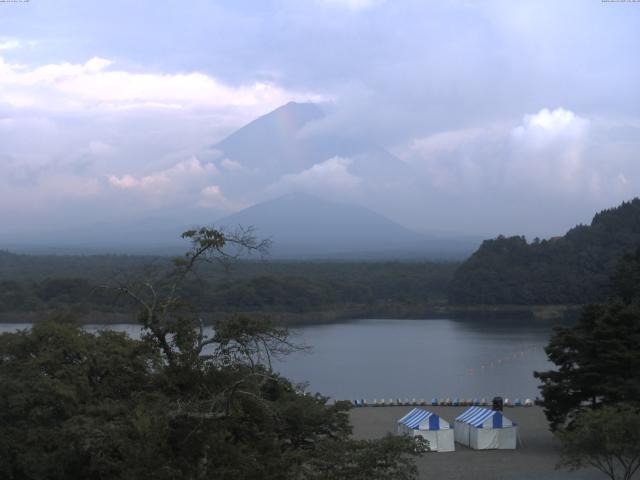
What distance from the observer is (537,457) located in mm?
10664

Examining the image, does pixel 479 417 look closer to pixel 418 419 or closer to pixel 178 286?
pixel 418 419

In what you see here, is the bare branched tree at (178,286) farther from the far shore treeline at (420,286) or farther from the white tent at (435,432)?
the far shore treeline at (420,286)

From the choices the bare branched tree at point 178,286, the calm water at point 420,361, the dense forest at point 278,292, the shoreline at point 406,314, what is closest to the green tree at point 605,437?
the bare branched tree at point 178,286

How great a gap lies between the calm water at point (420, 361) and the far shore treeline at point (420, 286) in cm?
467

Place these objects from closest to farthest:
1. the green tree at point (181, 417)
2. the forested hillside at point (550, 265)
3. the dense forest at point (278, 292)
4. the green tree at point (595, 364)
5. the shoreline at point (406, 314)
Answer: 1. the green tree at point (181, 417)
2. the green tree at point (595, 364)
3. the shoreline at point (406, 314)
4. the dense forest at point (278, 292)
5. the forested hillside at point (550, 265)

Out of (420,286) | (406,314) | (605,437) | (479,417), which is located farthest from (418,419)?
(420,286)

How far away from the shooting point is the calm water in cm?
1950

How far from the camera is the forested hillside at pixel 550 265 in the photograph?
44.4 m

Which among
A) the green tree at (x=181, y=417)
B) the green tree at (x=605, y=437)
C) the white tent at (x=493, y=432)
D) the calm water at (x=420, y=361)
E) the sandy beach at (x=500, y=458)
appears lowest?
the calm water at (x=420, y=361)

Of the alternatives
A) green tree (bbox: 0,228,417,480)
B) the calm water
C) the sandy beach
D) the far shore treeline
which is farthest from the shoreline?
green tree (bbox: 0,228,417,480)

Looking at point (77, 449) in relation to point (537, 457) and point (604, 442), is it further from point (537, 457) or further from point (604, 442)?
point (537, 457)

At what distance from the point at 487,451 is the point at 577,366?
5.86 feet

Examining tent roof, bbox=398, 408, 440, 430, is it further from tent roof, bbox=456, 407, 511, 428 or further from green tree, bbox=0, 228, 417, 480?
green tree, bbox=0, 228, 417, 480

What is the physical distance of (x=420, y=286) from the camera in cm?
4938
